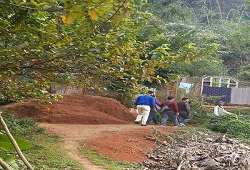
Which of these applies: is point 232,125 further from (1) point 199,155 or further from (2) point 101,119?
(2) point 101,119

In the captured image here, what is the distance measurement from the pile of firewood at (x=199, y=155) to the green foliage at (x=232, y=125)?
1.74 meters

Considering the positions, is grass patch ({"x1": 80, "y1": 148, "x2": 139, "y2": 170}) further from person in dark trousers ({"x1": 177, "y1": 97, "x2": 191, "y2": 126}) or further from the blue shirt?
person in dark trousers ({"x1": 177, "y1": 97, "x2": 191, "y2": 126})

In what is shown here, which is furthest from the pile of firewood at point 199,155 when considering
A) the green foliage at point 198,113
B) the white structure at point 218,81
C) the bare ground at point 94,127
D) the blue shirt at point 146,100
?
the white structure at point 218,81

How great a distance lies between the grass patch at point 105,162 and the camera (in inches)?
359

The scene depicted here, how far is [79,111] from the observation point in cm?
1645

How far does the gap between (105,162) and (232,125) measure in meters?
6.44

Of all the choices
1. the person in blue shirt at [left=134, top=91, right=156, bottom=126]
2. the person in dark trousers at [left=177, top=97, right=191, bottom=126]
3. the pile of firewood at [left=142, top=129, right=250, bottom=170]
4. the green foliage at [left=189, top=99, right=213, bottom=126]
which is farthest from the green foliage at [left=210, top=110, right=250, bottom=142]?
the green foliage at [left=189, top=99, right=213, bottom=126]

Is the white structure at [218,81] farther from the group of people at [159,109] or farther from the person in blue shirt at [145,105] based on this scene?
the person in blue shirt at [145,105]

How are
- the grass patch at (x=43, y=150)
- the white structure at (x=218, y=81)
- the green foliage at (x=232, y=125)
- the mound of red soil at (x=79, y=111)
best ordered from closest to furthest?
1. the grass patch at (x=43, y=150)
2. the green foliage at (x=232, y=125)
3. the mound of red soil at (x=79, y=111)
4. the white structure at (x=218, y=81)

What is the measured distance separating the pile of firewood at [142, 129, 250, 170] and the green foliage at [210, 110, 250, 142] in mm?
1735

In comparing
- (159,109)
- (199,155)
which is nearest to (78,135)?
(199,155)

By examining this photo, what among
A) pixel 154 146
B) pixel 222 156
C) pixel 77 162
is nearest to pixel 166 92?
pixel 154 146

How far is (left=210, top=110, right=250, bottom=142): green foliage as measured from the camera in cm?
1384

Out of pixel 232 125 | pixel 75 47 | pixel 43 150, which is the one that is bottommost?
pixel 232 125
